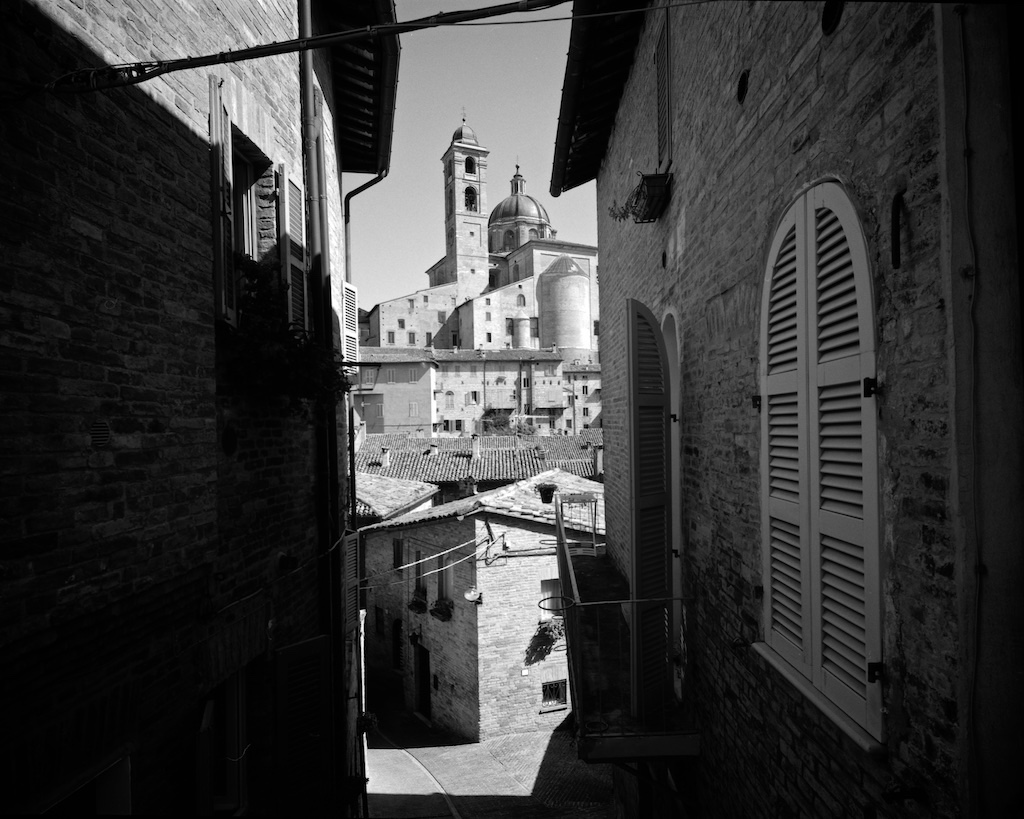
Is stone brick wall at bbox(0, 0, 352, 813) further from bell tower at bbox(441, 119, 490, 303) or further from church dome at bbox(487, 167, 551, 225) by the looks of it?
church dome at bbox(487, 167, 551, 225)

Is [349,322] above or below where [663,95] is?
below

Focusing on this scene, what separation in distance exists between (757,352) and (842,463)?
113 centimetres

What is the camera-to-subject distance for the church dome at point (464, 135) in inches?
2817

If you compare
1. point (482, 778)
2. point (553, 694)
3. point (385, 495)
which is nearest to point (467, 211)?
point (385, 495)

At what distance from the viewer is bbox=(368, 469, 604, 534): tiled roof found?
14758 mm

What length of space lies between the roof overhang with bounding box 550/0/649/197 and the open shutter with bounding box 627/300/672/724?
272 centimetres

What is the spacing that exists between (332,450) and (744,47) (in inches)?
194

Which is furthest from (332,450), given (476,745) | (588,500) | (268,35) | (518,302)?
(518,302)

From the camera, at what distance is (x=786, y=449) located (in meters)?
3.54

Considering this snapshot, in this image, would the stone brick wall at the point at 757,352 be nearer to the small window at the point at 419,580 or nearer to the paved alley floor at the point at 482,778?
the paved alley floor at the point at 482,778

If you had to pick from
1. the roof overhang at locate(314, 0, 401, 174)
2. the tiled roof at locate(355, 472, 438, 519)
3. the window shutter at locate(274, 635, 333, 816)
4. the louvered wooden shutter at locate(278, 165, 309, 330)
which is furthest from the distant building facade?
the window shutter at locate(274, 635, 333, 816)

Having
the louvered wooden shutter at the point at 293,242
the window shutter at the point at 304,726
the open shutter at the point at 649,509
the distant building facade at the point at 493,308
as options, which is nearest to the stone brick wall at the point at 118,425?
the window shutter at the point at 304,726

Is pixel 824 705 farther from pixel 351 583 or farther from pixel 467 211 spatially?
pixel 467 211

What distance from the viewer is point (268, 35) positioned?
5.41 m
